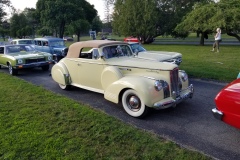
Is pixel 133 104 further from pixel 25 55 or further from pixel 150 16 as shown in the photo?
pixel 150 16

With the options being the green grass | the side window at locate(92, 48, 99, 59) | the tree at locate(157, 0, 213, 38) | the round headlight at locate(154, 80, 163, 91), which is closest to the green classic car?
the green grass

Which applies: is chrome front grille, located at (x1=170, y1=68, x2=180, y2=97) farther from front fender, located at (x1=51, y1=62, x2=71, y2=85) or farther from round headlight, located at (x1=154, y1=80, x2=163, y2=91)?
front fender, located at (x1=51, y1=62, x2=71, y2=85)

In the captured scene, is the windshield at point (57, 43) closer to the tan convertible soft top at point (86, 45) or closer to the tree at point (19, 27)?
the tan convertible soft top at point (86, 45)

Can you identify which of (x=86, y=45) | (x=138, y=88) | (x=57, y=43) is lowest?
(x=138, y=88)

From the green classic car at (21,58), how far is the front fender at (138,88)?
620cm

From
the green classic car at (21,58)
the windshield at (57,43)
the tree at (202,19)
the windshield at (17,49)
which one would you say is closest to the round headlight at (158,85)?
the green classic car at (21,58)

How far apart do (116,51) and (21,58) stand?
18.4ft

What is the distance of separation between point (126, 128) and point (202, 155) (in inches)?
56.6

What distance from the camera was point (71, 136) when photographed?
3773mm

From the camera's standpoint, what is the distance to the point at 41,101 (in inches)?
223

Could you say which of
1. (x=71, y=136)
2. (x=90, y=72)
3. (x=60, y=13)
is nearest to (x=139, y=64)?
(x=90, y=72)

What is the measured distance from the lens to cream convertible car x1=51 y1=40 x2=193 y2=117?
4.41m

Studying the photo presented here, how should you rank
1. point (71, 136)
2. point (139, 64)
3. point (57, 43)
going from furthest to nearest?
point (57, 43)
point (139, 64)
point (71, 136)

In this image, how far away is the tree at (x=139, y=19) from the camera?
26031mm
